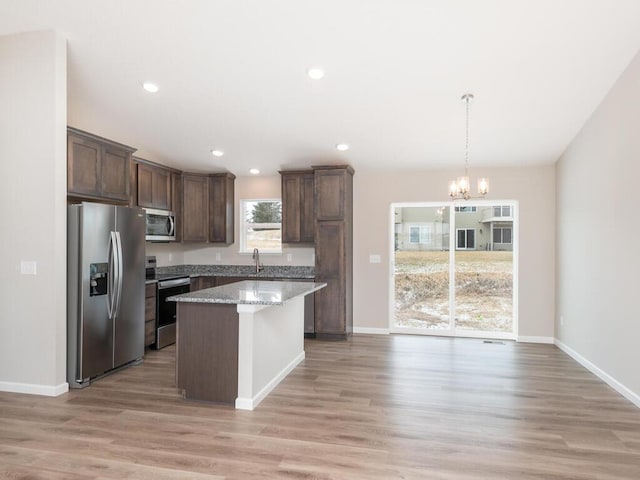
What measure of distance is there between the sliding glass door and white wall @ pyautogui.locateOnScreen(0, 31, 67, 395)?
4.36 meters

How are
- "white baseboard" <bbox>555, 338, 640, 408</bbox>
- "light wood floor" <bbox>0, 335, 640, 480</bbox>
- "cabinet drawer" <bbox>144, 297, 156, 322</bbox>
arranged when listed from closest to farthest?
1. "light wood floor" <bbox>0, 335, 640, 480</bbox>
2. "white baseboard" <bbox>555, 338, 640, 408</bbox>
3. "cabinet drawer" <bbox>144, 297, 156, 322</bbox>

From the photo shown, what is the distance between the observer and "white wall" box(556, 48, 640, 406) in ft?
11.7

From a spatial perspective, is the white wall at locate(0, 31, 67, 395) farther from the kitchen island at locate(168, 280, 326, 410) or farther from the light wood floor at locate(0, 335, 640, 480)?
the kitchen island at locate(168, 280, 326, 410)

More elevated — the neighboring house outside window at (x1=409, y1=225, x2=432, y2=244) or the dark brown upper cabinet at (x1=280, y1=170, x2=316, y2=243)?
the dark brown upper cabinet at (x1=280, y1=170, x2=316, y2=243)

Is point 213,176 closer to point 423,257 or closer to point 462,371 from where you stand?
point 423,257

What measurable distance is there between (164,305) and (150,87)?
2660 millimetres

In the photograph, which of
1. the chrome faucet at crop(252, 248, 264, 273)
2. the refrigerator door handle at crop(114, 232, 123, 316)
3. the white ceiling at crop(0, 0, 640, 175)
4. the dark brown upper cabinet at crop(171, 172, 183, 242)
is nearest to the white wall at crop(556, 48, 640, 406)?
the white ceiling at crop(0, 0, 640, 175)

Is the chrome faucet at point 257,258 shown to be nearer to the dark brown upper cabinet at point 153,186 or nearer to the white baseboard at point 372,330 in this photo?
the dark brown upper cabinet at point 153,186

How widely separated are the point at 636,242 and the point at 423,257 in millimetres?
2962

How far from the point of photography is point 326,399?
11.6 feet

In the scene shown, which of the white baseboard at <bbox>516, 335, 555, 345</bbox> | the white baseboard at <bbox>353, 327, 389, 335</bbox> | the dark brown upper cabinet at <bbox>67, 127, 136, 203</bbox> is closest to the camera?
the dark brown upper cabinet at <bbox>67, 127, 136, 203</bbox>

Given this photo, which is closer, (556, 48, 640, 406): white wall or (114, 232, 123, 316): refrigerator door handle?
(556, 48, 640, 406): white wall

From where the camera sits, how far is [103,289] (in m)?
3.96

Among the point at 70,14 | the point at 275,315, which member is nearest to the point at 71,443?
the point at 275,315
